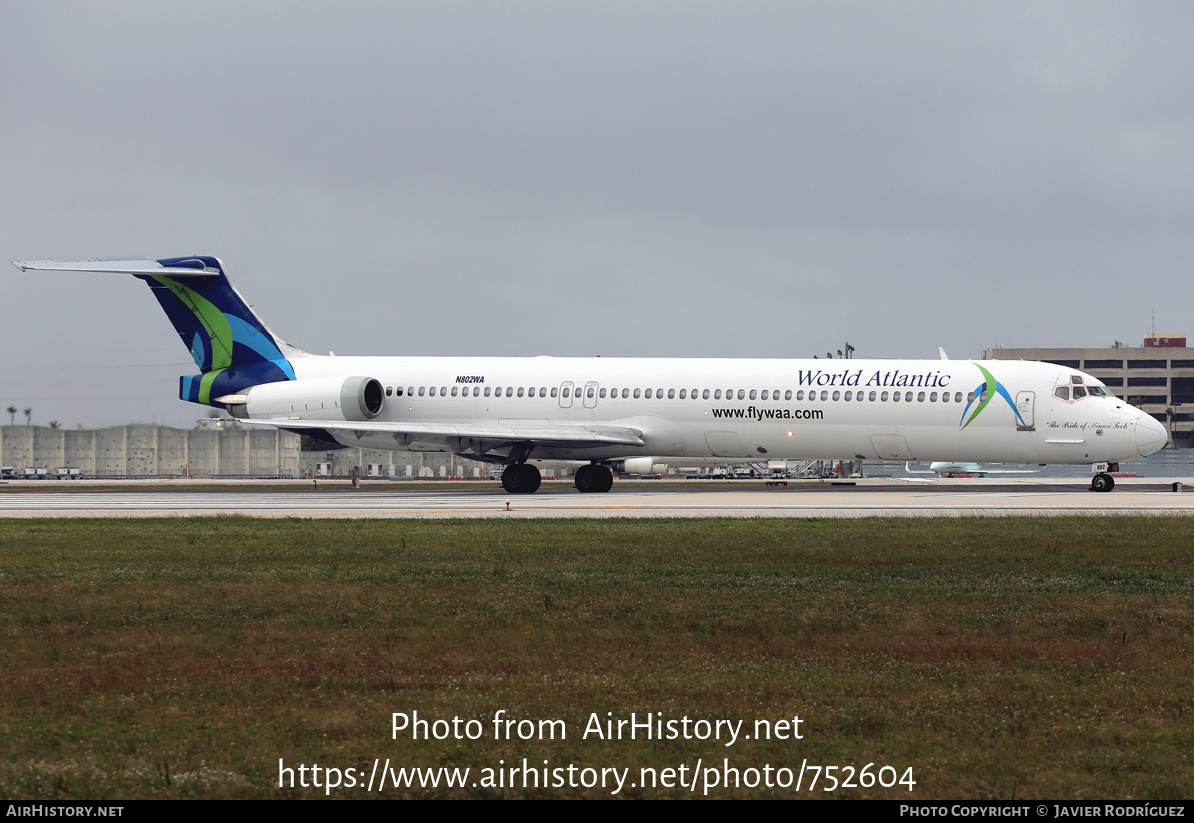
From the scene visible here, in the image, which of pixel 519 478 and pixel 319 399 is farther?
pixel 319 399

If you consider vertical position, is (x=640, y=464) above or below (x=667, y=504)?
above

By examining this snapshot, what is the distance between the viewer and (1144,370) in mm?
154625

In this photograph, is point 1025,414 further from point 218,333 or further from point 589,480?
point 218,333

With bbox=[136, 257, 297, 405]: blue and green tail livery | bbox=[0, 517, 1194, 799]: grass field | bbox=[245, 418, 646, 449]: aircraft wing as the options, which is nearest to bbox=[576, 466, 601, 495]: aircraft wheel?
bbox=[245, 418, 646, 449]: aircraft wing

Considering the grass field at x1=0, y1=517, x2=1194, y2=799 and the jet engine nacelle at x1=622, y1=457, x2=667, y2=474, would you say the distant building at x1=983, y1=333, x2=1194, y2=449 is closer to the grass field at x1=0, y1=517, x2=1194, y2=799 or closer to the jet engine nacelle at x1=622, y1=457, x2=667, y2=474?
the jet engine nacelle at x1=622, y1=457, x2=667, y2=474

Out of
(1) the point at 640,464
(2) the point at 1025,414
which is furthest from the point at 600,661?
(1) the point at 640,464

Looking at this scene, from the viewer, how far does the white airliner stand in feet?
121

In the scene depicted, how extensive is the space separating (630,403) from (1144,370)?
451 ft

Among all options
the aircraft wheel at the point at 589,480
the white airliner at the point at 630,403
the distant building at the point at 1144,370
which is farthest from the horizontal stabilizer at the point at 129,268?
the distant building at the point at 1144,370

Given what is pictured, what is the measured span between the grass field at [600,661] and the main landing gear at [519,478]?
20.4 meters

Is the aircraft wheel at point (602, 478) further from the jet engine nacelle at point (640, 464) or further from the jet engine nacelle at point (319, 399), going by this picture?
the jet engine nacelle at point (319, 399)

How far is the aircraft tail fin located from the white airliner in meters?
0.06

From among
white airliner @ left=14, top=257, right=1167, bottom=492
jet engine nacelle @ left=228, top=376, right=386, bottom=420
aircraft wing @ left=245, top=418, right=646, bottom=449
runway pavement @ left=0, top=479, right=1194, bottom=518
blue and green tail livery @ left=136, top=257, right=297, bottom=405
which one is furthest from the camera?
blue and green tail livery @ left=136, top=257, right=297, bottom=405

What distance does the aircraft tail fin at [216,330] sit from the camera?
42.7 metres
